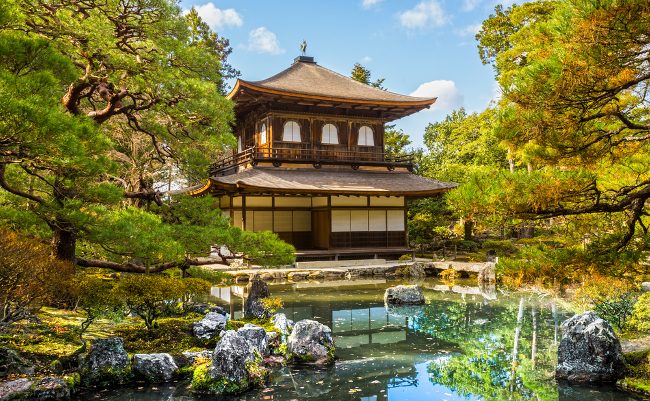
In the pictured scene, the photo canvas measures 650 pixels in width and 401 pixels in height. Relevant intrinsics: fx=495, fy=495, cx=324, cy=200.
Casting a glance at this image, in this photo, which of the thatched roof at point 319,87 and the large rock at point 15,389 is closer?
the large rock at point 15,389

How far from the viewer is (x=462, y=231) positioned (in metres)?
25.5

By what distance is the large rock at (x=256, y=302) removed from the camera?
10.4 m

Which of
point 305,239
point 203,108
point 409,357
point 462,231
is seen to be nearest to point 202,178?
point 203,108

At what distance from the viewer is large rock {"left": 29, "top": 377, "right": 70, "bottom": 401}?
5688mm

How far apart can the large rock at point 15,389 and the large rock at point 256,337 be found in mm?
2857

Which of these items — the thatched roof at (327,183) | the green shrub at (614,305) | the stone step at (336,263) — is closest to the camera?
the green shrub at (614,305)

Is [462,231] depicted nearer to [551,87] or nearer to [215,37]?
[551,87]

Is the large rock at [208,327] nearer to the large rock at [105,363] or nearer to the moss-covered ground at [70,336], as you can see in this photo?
the moss-covered ground at [70,336]

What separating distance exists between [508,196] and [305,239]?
58.9ft

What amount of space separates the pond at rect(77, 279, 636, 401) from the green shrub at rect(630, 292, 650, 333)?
1.42m

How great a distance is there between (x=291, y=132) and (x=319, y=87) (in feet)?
8.98

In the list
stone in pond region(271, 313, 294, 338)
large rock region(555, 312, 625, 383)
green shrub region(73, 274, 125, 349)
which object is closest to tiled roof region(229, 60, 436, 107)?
stone in pond region(271, 313, 294, 338)

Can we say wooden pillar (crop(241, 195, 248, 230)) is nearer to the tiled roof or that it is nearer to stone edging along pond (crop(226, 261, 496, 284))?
stone edging along pond (crop(226, 261, 496, 284))

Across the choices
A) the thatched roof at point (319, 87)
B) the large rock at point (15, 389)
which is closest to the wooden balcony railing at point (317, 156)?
the thatched roof at point (319, 87)
